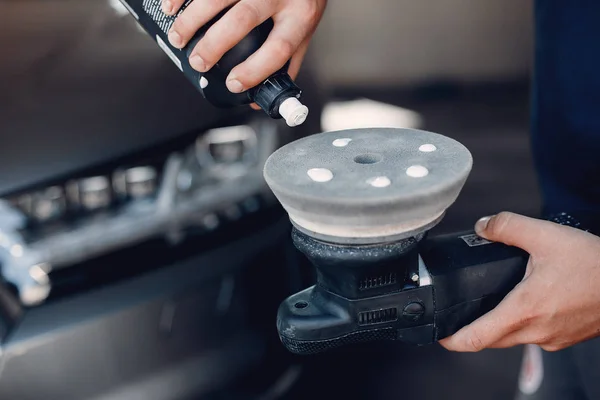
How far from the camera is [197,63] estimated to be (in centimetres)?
101

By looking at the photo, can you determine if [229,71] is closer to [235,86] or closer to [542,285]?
[235,86]

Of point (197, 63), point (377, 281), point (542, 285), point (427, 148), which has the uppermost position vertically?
point (197, 63)

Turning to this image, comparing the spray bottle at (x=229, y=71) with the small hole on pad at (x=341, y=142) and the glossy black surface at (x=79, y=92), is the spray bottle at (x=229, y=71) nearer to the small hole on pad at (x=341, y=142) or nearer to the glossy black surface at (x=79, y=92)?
the small hole on pad at (x=341, y=142)

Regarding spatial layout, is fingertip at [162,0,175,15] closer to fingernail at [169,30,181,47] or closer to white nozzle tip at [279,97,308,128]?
fingernail at [169,30,181,47]

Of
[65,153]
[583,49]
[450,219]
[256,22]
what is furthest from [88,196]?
[450,219]

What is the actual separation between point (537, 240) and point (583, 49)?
49 cm

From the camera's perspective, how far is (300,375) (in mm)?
1654

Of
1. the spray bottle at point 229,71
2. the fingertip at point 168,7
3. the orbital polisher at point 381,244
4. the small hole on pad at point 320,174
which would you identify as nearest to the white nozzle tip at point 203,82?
the spray bottle at point 229,71

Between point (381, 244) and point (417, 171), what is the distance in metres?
0.10

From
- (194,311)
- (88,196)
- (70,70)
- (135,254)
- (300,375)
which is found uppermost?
(70,70)

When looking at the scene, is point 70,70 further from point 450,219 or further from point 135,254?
point 450,219

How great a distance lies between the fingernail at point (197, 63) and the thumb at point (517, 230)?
1.64 ft

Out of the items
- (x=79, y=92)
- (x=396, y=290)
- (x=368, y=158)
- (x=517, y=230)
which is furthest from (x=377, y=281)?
(x=79, y=92)

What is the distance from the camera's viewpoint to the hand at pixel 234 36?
3.28 ft
